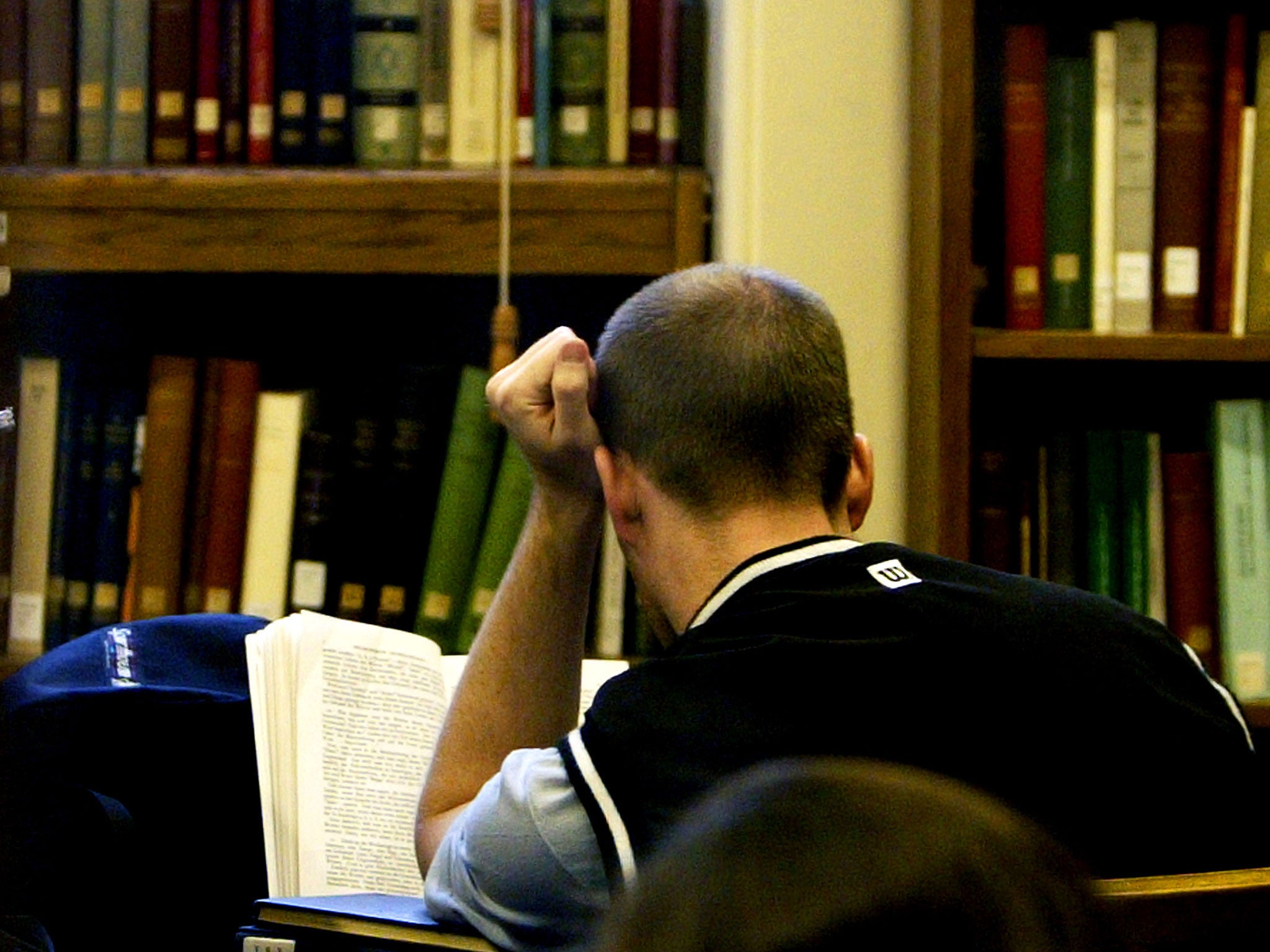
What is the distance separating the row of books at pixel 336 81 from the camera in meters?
1.85

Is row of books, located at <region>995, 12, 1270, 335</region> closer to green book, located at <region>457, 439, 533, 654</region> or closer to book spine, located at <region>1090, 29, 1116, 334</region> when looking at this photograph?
book spine, located at <region>1090, 29, 1116, 334</region>

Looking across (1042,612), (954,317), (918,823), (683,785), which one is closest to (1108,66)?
(954,317)

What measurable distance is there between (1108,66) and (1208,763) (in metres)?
1.03

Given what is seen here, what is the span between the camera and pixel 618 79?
73.0 inches

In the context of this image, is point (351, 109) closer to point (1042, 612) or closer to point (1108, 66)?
point (1108, 66)

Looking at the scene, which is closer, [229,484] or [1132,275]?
→ [1132,275]

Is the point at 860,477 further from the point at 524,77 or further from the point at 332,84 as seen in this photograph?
the point at 332,84

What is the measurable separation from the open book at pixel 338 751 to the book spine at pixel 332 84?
0.83 m

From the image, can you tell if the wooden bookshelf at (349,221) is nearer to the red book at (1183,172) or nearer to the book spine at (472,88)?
the book spine at (472,88)

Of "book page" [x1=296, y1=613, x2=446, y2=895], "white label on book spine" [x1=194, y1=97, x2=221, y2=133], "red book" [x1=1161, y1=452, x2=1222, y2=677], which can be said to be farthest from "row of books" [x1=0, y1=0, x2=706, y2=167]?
"book page" [x1=296, y1=613, x2=446, y2=895]

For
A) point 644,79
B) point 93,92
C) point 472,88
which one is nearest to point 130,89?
point 93,92

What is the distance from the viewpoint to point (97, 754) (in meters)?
1.09

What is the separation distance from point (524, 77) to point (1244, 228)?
2.74ft

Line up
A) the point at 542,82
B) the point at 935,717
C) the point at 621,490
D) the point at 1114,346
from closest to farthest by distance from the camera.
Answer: the point at 935,717 < the point at 621,490 < the point at 1114,346 < the point at 542,82
